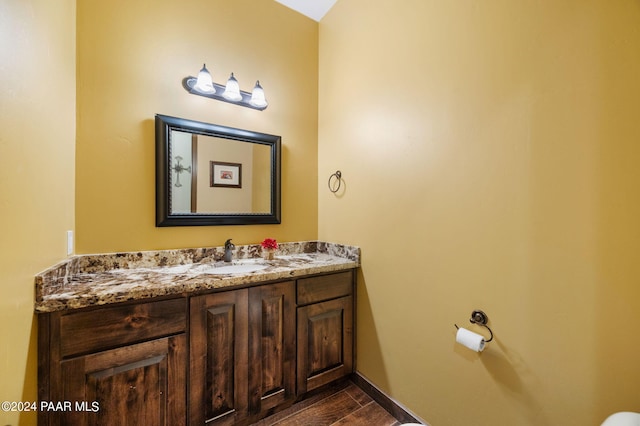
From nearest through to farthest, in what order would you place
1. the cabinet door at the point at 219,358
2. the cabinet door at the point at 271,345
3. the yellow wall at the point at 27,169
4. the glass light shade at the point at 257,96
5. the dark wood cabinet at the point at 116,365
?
the yellow wall at the point at 27,169
the dark wood cabinet at the point at 116,365
the cabinet door at the point at 219,358
the cabinet door at the point at 271,345
the glass light shade at the point at 257,96

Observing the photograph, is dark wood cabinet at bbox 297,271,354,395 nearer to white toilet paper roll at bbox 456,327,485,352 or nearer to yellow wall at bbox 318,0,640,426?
yellow wall at bbox 318,0,640,426

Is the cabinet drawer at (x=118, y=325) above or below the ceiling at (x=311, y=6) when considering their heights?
below

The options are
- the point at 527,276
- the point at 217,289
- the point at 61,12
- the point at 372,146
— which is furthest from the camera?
the point at 372,146

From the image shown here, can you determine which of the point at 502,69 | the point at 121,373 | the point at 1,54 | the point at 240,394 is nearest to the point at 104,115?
the point at 1,54

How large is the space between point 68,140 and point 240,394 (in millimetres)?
1652

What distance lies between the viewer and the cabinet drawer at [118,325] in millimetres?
1031

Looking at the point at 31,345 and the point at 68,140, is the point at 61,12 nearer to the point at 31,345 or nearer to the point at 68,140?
the point at 68,140

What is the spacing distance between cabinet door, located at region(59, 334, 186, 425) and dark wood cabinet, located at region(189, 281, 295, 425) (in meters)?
0.08

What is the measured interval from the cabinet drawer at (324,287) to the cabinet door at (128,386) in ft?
2.28

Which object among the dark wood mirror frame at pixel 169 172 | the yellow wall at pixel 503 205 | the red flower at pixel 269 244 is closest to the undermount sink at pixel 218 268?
the red flower at pixel 269 244

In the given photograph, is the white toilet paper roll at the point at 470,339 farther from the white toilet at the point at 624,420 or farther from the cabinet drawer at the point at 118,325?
the cabinet drawer at the point at 118,325

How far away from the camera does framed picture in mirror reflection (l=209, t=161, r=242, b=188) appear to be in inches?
70.9

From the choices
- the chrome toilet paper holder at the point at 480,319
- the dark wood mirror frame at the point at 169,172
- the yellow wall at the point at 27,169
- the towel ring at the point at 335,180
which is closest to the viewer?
the yellow wall at the point at 27,169

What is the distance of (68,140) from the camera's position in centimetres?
131
